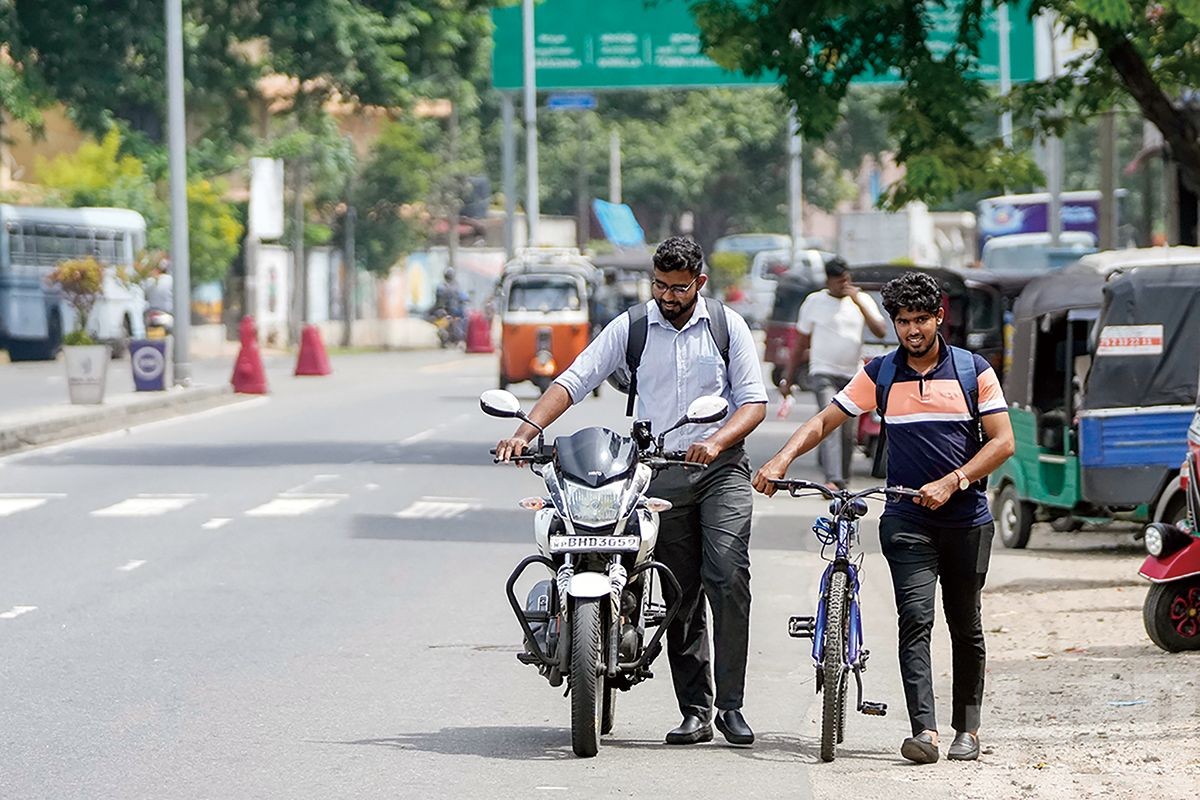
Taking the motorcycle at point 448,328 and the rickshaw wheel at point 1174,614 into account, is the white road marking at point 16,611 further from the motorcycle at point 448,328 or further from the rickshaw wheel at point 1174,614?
the motorcycle at point 448,328

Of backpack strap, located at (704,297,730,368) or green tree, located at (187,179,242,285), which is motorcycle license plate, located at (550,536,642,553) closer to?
backpack strap, located at (704,297,730,368)

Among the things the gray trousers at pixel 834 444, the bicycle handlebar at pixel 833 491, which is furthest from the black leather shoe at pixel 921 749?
the gray trousers at pixel 834 444

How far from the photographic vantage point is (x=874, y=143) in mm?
80750

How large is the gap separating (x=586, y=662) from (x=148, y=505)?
32.8ft

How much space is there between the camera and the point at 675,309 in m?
8.44

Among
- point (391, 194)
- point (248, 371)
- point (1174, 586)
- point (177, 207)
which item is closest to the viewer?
point (1174, 586)

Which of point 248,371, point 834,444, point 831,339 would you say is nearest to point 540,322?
point 248,371

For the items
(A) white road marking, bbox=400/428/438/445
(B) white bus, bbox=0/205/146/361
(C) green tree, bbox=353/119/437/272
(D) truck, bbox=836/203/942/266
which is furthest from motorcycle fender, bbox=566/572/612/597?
(D) truck, bbox=836/203/942/266

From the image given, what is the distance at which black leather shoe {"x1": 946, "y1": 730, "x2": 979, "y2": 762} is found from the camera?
823cm

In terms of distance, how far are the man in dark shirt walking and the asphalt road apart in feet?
1.34

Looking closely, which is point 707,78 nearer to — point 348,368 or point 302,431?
point 348,368

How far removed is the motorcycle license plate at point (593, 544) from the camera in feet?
26.2

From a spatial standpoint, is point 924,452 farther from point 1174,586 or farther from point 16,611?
point 16,611

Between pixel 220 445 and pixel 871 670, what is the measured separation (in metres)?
14.1
